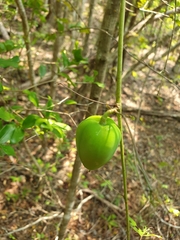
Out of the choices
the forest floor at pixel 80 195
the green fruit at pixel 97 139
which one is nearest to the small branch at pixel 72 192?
the forest floor at pixel 80 195

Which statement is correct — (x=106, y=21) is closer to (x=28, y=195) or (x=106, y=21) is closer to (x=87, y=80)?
(x=87, y=80)

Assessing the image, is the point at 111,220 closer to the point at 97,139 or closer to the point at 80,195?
the point at 80,195

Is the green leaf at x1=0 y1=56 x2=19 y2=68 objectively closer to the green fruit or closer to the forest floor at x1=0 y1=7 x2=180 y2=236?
the green fruit

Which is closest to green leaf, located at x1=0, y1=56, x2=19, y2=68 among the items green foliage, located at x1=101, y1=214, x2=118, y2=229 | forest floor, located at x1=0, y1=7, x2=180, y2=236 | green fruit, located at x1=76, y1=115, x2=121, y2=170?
green fruit, located at x1=76, y1=115, x2=121, y2=170

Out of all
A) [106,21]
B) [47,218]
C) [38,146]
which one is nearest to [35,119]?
[106,21]

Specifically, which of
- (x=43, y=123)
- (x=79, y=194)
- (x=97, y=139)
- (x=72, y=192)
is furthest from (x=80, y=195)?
(x=97, y=139)

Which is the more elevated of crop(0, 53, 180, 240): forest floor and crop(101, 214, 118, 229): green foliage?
crop(0, 53, 180, 240): forest floor
